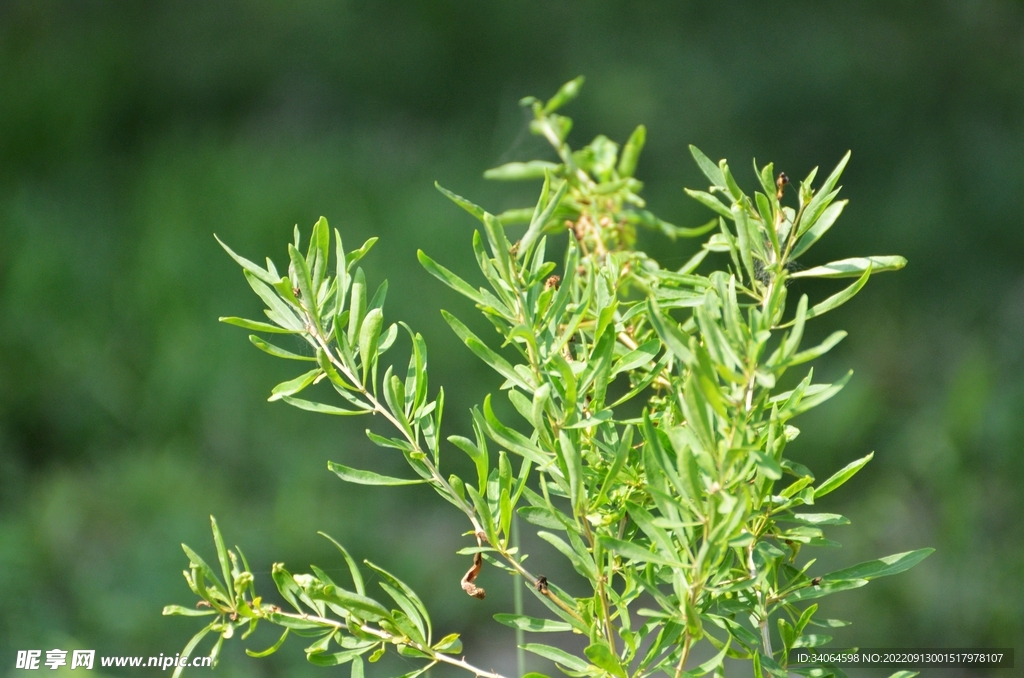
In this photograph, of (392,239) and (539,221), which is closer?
(539,221)

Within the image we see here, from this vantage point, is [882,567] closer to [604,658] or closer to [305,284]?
[604,658]

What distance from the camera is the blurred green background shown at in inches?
49.0

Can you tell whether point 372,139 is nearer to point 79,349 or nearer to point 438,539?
point 79,349

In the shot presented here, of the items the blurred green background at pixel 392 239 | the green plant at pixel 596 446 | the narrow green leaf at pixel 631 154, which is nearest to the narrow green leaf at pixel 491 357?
the green plant at pixel 596 446

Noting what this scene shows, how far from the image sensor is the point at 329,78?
2207 millimetres

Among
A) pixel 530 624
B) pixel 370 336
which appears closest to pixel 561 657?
pixel 530 624

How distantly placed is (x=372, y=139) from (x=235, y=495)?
100 centimetres

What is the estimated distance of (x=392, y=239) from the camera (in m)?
1.67

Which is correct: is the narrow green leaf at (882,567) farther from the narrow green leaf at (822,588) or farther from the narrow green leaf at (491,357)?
the narrow green leaf at (491,357)

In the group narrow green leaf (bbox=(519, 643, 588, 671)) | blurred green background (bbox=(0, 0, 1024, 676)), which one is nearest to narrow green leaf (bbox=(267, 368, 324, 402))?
narrow green leaf (bbox=(519, 643, 588, 671))

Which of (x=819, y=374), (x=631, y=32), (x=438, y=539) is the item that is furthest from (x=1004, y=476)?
(x=631, y=32)

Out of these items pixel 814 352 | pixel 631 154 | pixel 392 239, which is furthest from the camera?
pixel 392 239

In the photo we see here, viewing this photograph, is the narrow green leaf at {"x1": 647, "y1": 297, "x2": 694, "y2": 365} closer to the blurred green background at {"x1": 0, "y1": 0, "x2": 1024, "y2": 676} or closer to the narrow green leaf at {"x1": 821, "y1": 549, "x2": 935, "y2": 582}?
the narrow green leaf at {"x1": 821, "y1": 549, "x2": 935, "y2": 582}

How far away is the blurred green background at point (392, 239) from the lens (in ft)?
4.08
